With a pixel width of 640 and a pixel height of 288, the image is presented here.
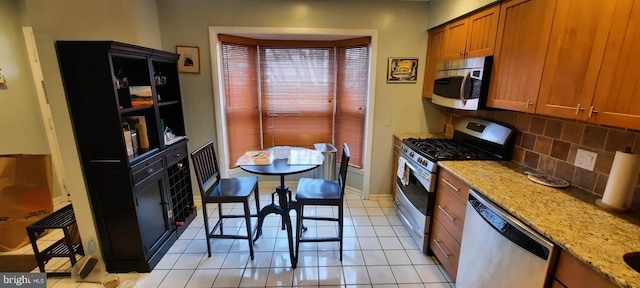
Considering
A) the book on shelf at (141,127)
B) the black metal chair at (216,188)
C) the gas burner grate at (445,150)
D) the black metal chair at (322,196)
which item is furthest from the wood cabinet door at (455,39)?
the book on shelf at (141,127)

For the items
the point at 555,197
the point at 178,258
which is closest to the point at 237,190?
the point at 178,258

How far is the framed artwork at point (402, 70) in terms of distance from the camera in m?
3.00

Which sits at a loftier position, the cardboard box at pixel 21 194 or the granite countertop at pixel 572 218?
the granite countertop at pixel 572 218

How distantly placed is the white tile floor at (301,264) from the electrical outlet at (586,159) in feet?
3.95

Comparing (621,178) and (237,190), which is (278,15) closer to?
(237,190)

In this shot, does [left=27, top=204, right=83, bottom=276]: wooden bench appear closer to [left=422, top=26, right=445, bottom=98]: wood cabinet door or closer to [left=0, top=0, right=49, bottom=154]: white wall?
[left=0, top=0, right=49, bottom=154]: white wall

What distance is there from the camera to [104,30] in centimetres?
206

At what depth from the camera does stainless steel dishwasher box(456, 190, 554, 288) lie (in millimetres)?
1207

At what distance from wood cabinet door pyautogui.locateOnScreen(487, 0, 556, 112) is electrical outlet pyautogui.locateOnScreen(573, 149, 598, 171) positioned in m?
0.40

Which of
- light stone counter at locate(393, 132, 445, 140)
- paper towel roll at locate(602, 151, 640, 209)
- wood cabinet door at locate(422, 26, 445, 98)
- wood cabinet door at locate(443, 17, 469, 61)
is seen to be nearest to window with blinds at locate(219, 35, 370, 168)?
light stone counter at locate(393, 132, 445, 140)

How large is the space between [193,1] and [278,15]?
91 centimetres

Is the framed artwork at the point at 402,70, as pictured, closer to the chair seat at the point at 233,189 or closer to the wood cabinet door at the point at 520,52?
the wood cabinet door at the point at 520,52

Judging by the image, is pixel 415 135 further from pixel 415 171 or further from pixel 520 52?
pixel 520 52

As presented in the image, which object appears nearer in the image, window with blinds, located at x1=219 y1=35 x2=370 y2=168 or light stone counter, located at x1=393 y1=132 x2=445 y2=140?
light stone counter, located at x1=393 y1=132 x2=445 y2=140
